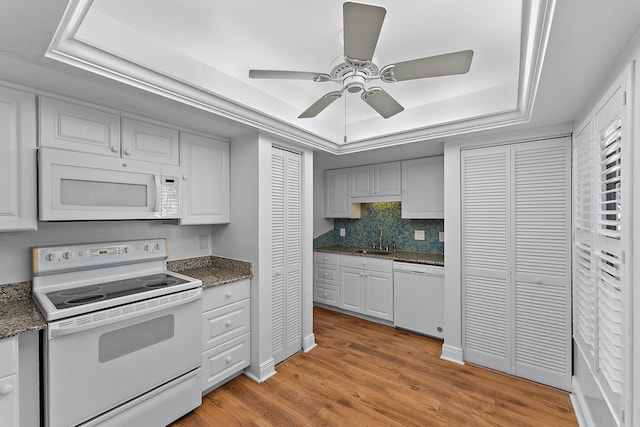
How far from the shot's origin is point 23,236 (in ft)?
5.98

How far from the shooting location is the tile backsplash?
3.71 metres

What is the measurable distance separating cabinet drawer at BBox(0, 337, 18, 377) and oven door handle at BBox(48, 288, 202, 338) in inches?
5.0

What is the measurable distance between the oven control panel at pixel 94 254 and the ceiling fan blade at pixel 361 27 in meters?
2.05

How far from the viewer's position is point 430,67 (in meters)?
1.39

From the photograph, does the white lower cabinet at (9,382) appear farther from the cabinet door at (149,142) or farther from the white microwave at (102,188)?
the cabinet door at (149,142)

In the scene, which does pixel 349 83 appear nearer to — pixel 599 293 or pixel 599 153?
pixel 599 153

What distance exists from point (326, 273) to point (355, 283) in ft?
1.56

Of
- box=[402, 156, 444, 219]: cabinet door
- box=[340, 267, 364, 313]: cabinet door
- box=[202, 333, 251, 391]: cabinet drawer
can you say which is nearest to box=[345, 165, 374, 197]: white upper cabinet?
box=[402, 156, 444, 219]: cabinet door

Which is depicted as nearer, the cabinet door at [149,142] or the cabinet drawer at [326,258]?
the cabinet door at [149,142]

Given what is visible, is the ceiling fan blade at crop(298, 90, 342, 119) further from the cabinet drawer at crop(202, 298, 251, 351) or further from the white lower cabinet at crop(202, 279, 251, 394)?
the cabinet drawer at crop(202, 298, 251, 351)

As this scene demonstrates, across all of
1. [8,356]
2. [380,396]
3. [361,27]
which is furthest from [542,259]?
[8,356]

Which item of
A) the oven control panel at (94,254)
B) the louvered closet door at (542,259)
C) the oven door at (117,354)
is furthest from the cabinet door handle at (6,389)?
the louvered closet door at (542,259)

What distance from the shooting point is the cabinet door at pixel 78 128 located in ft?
5.57

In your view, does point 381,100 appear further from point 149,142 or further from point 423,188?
point 423,188
